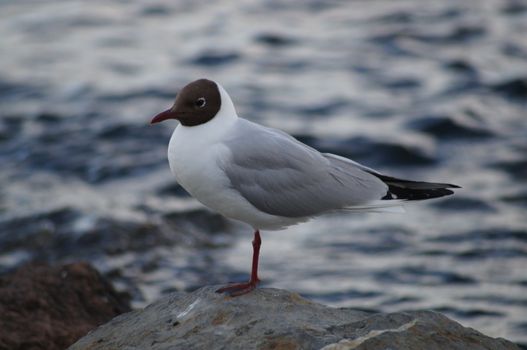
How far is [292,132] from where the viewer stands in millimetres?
11359

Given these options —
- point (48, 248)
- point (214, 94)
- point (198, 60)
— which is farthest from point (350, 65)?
point (214, 94)

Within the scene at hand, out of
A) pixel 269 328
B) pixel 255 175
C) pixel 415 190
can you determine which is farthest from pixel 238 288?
pixel 415 190

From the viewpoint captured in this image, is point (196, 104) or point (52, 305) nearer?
point (196, 104)

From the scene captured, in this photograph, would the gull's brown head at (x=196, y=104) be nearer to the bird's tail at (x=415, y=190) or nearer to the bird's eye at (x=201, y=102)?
the bird's eye at (x=201, y=102)

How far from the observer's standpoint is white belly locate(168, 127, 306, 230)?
508 centimetres

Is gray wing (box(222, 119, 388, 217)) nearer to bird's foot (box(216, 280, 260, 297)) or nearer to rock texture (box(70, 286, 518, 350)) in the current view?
bird's foot (box(216, 280, 260, 297))

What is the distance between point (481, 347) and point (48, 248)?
545 centimetres

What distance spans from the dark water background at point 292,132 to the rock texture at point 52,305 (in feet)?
5.53

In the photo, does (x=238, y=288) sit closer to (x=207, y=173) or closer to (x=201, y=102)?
(x=207, y=173)

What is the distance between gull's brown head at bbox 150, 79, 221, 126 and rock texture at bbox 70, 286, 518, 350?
915 millimetres

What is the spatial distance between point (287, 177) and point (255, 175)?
23cm

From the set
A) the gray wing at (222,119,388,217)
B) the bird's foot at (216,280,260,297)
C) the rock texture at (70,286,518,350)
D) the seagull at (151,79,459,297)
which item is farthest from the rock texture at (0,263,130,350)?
the gray wing at (222,119,388,217)

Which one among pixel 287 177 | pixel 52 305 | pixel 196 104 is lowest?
pixel 52 305

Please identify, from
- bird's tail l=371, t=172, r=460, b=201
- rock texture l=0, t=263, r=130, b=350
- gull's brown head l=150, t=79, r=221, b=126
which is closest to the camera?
gull's brown head l=150, t=79, r=221, b=126
